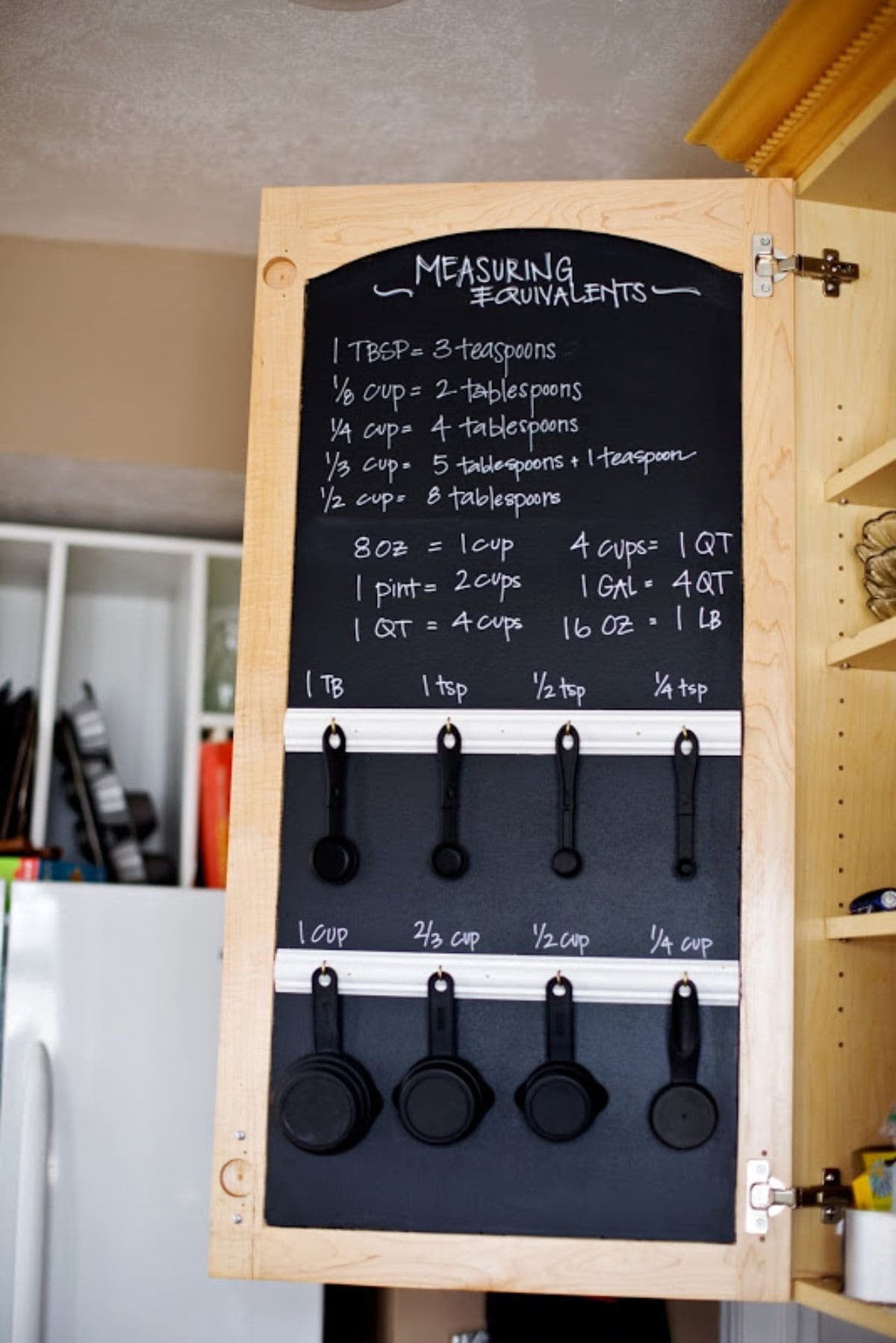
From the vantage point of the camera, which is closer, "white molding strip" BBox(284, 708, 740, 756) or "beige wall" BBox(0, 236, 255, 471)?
"white molding strip" BBox(284, 708, 740, 756)

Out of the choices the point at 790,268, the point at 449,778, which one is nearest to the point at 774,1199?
the point at 449,778

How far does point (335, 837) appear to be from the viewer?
1.85 meters

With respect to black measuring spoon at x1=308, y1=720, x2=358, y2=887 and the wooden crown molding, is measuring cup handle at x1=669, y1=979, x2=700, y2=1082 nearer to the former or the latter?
black measuring spoon at x1=308, y1=720, x2=358, y2=887

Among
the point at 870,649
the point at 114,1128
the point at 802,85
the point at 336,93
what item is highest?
the point at 336,93

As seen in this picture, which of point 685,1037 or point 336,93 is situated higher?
point 336,93

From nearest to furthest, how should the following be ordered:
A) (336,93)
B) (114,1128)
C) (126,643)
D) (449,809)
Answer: (449,809), (336,93), (114,1128), (126,643)

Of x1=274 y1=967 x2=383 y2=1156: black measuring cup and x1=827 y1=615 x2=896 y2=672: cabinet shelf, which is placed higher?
x1=827 y1=615 x2=896 y2=672: cabinet shelf

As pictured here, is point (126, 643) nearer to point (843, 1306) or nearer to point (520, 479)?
point (520, 479)

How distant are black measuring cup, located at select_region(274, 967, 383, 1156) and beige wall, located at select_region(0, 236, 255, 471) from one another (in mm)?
1563

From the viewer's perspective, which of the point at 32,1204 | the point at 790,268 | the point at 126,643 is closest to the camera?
the point at 790,268

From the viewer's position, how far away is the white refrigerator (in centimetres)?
262

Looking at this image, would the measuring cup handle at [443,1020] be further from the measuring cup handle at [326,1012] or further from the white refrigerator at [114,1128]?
the white refrigerator at [114,1128]

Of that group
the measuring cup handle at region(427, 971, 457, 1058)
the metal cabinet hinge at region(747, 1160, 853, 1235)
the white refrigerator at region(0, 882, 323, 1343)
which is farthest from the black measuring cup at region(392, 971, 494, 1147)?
the white refrigerator at region(0, 882, 323, 1343)

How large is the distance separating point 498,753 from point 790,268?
726 millimetres
